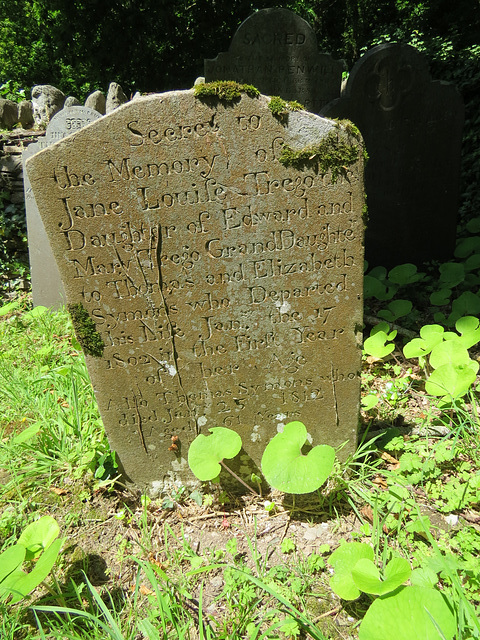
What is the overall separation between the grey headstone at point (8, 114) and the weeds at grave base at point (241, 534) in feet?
16.0

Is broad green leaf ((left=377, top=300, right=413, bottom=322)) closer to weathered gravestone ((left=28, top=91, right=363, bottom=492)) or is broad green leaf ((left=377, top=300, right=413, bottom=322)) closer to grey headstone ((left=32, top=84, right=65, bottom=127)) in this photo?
weathered gravestone ((left=28, top=91, right=363, bottom=492))

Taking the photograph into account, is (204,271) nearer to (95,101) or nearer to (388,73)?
(388,73)

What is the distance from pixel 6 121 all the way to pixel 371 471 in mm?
6509

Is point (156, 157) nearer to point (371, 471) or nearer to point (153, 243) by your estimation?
point (153, 243)

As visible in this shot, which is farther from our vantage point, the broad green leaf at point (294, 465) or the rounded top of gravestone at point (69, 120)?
the rounded top of gravestone at point (69, 120)

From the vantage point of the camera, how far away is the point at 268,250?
79.1 inches

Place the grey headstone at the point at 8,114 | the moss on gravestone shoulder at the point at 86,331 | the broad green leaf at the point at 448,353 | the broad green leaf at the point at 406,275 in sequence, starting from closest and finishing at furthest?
the moss on gravestone shoulder at the point at 86,331, the broad green leaf at the point at 448,353, the broad green leaf at the point at 406,275, the grey headstone at the point at 8,114

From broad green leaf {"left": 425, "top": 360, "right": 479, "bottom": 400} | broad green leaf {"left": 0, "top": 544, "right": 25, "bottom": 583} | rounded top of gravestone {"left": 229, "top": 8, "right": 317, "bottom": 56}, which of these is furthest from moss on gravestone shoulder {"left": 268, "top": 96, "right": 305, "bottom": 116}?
rounded top of gravestone {"left": 229, "top": 8, "right": 317, "bottom": 56}

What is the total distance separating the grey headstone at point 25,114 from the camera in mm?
5902

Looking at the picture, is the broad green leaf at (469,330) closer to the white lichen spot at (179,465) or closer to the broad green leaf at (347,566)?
the broad green leaf at (347,566)

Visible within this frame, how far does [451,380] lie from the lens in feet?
7.86

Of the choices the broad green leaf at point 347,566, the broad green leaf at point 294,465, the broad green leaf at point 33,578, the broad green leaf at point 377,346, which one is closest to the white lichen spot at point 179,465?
the broad green leaf at point 294,465

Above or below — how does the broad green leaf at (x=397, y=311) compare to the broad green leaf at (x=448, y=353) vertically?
below

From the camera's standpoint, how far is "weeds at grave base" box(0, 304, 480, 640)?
1673mm
